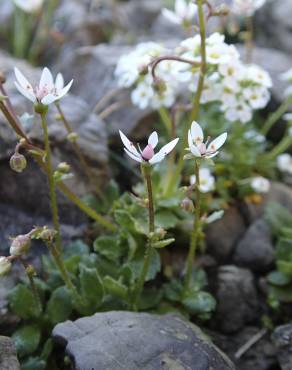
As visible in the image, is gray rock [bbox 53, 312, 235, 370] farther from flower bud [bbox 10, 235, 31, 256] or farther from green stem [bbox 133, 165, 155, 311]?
flower bud [bbox 10, 235, 31, 256]

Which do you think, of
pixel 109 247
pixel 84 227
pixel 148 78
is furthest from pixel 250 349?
pixel 148 78

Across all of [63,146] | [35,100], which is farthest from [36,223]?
[35,100]

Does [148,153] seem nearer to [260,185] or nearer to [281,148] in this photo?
[260,185]

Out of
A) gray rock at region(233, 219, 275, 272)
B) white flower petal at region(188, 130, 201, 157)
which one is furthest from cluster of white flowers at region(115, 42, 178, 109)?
white flower petal at region(188, 130, 201, 157)

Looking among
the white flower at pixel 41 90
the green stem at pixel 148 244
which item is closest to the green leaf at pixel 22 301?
the green stem at pixel 148 244

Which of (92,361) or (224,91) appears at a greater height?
(224,91)

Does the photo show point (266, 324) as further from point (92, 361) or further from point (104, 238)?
point (92, 361)
